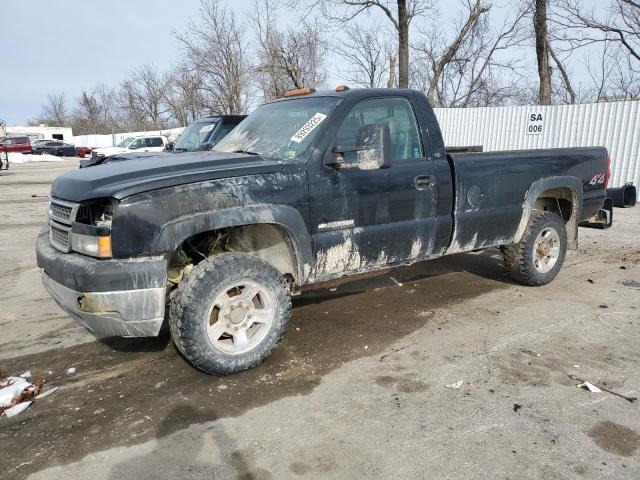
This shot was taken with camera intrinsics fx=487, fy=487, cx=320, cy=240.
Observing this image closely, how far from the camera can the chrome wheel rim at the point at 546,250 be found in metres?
5.26

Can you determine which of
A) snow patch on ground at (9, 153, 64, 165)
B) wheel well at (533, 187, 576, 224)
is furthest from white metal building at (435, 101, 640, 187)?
snow patch on ground at (9, 153, 64, 165)

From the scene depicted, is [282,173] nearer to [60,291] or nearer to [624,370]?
[60,291]

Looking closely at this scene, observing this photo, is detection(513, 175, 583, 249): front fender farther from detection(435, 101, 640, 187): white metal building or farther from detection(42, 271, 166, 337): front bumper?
detection(435, 101, 640, 187): white metal building

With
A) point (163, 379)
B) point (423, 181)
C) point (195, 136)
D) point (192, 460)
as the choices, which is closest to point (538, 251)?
point (423, 181)

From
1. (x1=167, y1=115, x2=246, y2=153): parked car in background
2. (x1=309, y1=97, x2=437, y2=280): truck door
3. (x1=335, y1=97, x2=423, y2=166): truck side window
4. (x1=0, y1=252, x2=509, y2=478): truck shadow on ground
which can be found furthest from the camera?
(x1=167, y1=115, x2=246, y2=153): parked car in background

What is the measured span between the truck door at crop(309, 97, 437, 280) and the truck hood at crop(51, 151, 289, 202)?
1.59ft

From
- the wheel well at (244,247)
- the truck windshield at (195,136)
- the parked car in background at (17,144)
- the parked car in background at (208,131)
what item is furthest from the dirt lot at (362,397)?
the parked car in background at (17,144)

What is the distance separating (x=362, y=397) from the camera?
10.2ft

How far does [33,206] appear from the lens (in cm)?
1258

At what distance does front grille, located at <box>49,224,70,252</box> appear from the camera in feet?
10.7

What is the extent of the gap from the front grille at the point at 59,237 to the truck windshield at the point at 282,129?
1.44 meters

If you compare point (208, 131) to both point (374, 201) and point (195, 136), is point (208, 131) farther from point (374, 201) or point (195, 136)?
point (374, 201)

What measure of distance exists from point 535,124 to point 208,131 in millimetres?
10247

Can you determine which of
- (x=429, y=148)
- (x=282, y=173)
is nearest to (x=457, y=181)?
(x=429, y=148)
